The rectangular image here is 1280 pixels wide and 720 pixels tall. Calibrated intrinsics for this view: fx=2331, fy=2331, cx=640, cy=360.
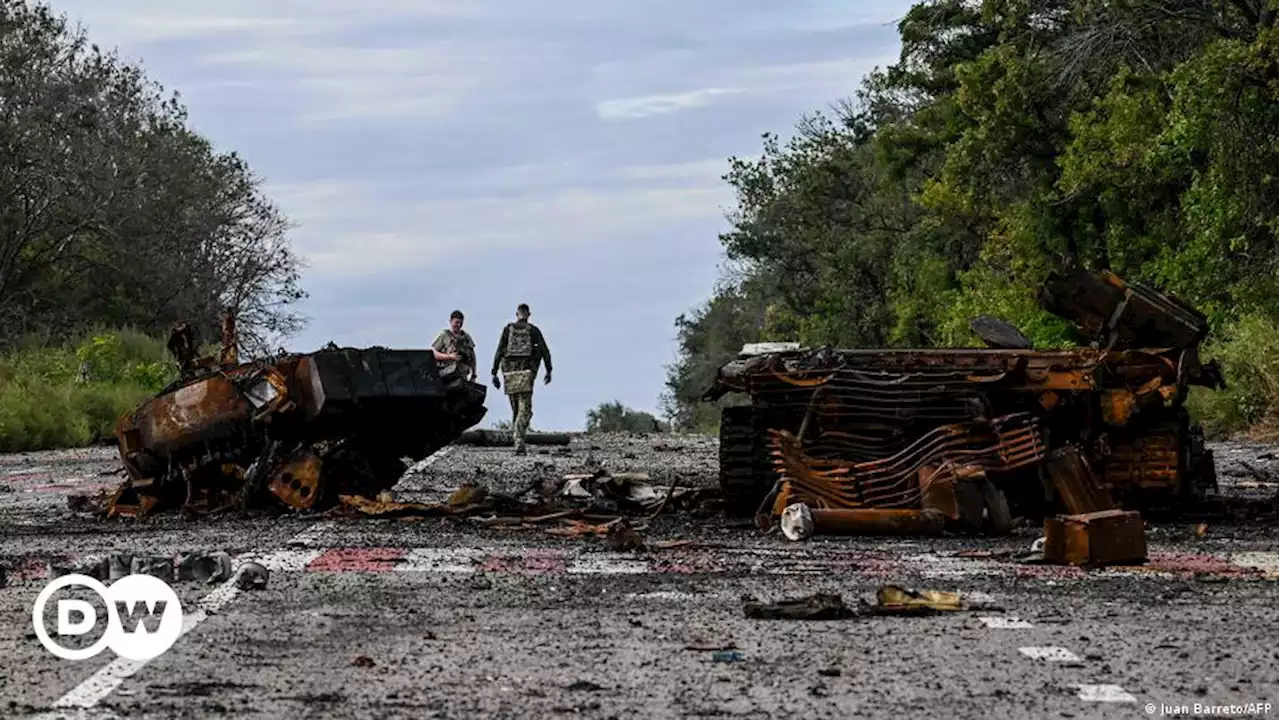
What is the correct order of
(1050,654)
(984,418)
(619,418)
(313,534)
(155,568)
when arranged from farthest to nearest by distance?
(619,418)
(984,418)
(313,534)
(155,568)
(1050,654)

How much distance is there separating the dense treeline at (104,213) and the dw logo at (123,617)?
45578 mm

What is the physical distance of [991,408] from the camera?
58.3 feet

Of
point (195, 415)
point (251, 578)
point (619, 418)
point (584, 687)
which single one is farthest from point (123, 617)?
point (619, 418)

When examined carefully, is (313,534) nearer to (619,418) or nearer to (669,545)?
(669,545)

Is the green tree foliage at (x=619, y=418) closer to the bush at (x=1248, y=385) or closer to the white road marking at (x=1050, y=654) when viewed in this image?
the bush at (x=1248, y=385)

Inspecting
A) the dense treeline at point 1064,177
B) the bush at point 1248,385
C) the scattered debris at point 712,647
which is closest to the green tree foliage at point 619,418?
the dense treeline at point 1064,177

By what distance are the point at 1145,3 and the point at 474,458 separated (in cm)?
1827

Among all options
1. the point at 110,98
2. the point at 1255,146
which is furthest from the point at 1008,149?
the point at 110,98

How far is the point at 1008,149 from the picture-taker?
165 feet

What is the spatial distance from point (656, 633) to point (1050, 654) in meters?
1.88

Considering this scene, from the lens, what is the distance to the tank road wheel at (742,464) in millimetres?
18734

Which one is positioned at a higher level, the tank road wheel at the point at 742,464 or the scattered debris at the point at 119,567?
the tank road wheel at the point at 742,464

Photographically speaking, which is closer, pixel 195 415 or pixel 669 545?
pixel 669 545

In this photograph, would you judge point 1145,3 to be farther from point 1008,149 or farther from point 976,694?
point 976,694
